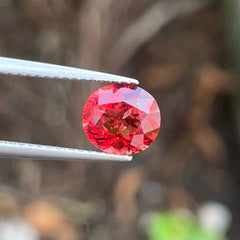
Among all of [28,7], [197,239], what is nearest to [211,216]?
[197,239]

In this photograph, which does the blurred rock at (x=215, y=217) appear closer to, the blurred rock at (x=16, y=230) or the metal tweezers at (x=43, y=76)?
the blurred rock at (x=16, y=230)

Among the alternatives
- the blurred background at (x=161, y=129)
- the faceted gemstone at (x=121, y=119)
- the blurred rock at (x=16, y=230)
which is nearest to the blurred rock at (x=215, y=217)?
the blurred background at (x=161, y=129)

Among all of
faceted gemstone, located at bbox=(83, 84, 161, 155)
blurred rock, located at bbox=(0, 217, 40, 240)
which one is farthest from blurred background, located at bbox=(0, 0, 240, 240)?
faceted gemstone, located at bbox=(83, 84, 161, 155)

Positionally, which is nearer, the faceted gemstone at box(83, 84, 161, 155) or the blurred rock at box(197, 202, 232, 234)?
the faceted gemstone at box(83, 84, 161, 155)

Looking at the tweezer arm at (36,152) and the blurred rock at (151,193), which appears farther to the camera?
the blurred rock at (151,193)

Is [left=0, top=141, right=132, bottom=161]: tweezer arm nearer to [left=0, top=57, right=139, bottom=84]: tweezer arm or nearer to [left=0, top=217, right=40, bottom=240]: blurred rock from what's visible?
[left=0, top=57, right=139, bottom=84]: tweezer arm

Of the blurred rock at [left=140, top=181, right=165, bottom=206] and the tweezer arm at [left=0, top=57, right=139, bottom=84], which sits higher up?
the tweezer arm at [left=0, top=57, right=139, bottom=84]
